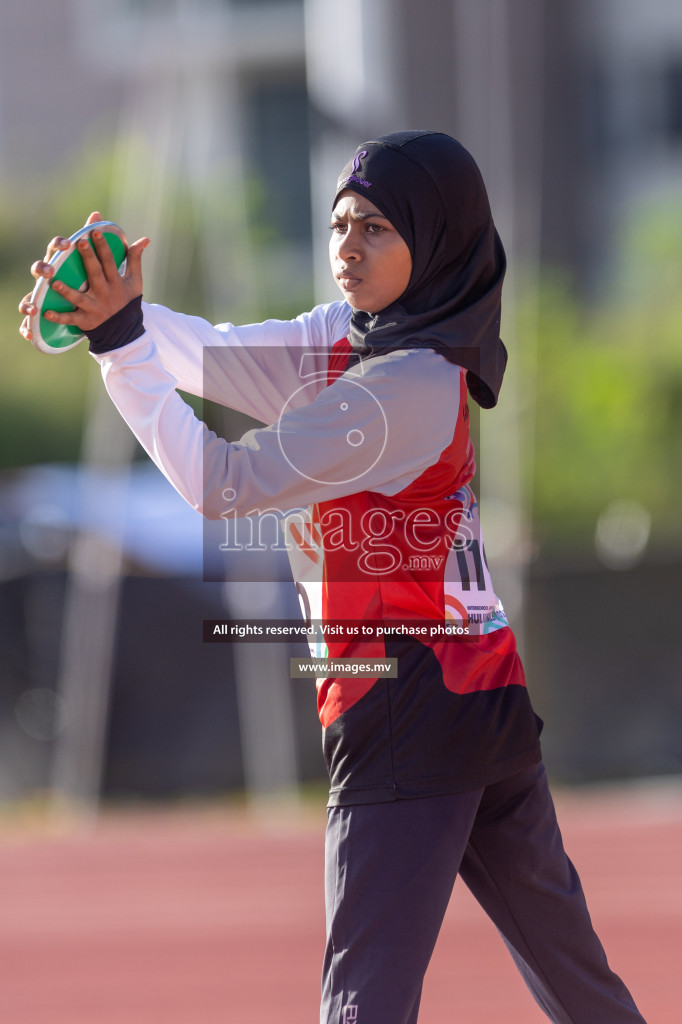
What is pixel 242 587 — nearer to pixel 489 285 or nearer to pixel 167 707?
pixel 167 707

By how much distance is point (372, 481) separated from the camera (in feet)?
7.41

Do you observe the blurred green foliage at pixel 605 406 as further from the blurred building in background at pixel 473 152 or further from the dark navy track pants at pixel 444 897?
the dark navy track pants at pixel 444 897

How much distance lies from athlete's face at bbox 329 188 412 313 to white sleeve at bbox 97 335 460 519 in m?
0.14

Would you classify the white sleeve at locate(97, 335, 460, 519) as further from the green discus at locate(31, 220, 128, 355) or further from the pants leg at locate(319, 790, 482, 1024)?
the pants leg at locate(319, 790, 482, 1024)

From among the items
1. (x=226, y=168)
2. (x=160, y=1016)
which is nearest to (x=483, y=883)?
(x=160, y=1016)

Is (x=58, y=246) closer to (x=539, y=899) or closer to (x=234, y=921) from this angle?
(x=539, y=899)

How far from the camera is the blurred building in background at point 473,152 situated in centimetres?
904

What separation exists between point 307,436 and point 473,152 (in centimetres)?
699

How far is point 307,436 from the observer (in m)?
2.21

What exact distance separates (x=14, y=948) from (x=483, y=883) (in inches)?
155

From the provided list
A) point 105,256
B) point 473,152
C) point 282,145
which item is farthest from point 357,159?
point 282,145

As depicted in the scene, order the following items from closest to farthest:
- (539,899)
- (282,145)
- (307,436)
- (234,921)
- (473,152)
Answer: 1. (307,436)
2. (539,899)
3. (234,921)
4. (473,152)
5. (282,145)

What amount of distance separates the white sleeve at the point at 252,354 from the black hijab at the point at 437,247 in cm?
18

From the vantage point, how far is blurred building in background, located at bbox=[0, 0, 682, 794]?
904 cm
